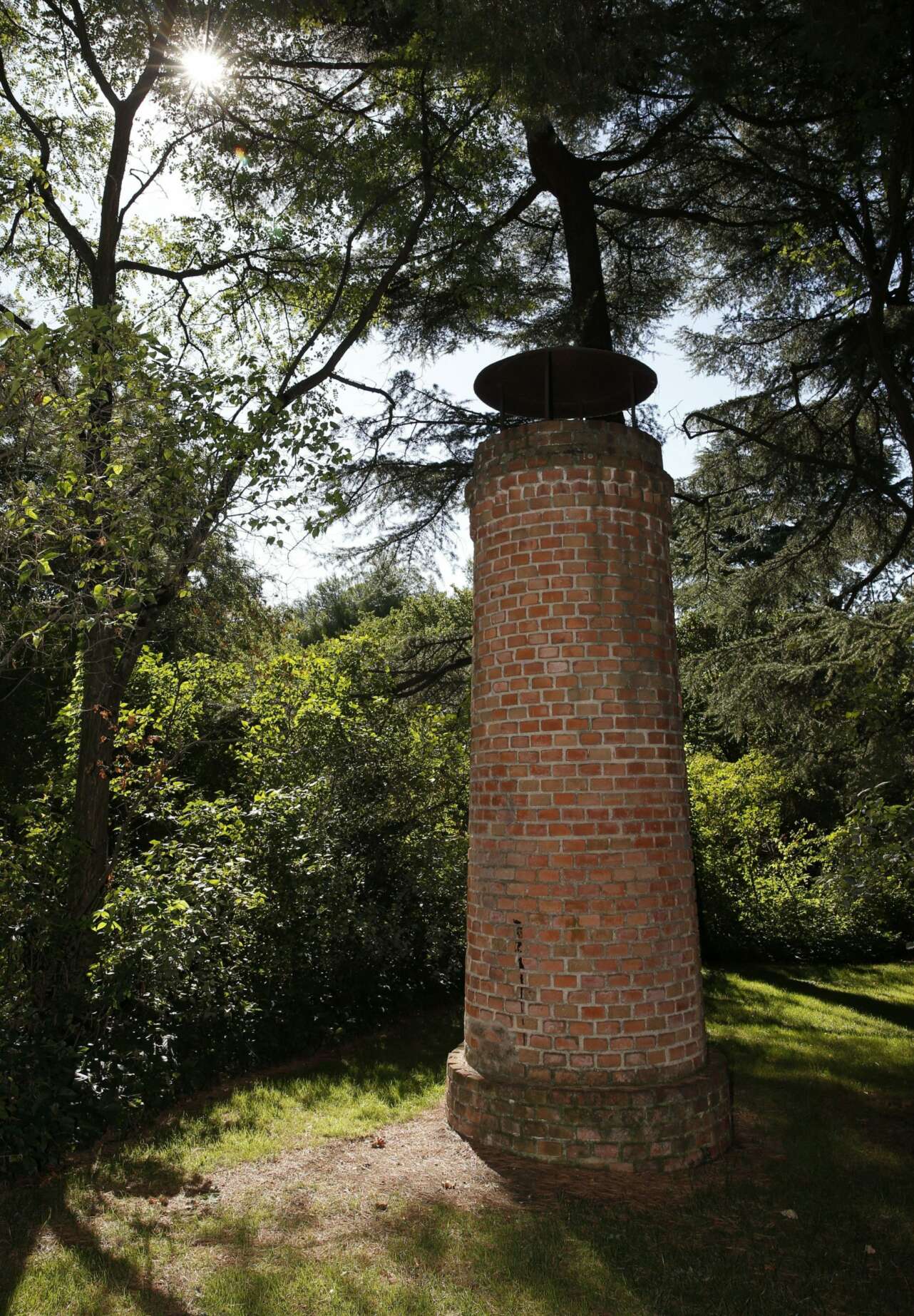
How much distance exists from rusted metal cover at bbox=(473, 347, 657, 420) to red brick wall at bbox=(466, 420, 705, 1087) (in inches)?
28.5

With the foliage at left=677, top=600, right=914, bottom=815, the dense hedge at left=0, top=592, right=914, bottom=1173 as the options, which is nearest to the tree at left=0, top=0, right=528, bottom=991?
the dense hedge at left=0, top=592, right=914, bottom=1173

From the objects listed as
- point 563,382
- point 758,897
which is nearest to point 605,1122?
point 563,382

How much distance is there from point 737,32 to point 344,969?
881 centimetres

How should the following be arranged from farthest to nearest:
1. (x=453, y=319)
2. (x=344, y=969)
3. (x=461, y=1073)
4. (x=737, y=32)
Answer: (x=453, y=319) → (x=344, y=969) → (x=737, y=32) → (x=461, y=1073)

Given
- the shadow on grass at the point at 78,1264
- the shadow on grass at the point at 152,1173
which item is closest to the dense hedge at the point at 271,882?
the shadow on grass at the point at 152,1173

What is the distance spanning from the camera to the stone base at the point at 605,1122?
16.9 ft

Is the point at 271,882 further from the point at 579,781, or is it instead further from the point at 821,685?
the point at 821,685

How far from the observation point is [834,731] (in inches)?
398

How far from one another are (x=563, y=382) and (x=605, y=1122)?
4.89 m

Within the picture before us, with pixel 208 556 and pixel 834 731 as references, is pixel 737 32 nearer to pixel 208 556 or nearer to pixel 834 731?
pixel 208 556

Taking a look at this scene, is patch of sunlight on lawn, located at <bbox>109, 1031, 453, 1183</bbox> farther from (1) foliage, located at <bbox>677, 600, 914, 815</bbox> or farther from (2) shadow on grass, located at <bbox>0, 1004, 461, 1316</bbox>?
(1) foliage, located at <bbox>677, 600, 914, 815</bbox>

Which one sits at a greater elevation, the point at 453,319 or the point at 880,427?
the point at 453,319

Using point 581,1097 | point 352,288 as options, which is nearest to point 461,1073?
point 581,1097

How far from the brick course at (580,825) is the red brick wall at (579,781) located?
Result: 0.04 feet
